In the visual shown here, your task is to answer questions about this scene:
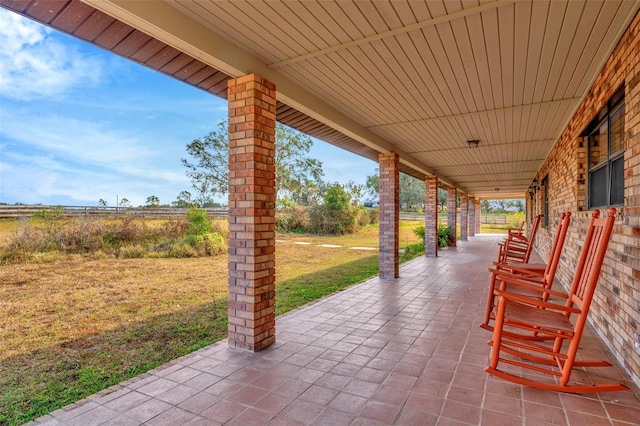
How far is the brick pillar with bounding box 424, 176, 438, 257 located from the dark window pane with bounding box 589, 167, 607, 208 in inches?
219

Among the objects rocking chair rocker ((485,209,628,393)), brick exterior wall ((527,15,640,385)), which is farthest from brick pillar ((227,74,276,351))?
brick exterior wall ((527,15,640,385))

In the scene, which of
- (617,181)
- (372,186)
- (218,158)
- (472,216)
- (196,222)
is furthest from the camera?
(372,186)

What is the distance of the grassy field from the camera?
2492mm

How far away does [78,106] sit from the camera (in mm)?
10680

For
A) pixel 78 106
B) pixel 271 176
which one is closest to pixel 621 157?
pixel 271 176

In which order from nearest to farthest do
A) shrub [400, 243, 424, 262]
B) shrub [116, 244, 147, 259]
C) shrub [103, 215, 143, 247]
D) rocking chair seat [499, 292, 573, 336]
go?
rocking chair seat [499, 292, 573, 336]
shrub [116, 244, 147, 259]
shrub [103, 215, 143, 247]
shrub [400, 243, 424, 262]

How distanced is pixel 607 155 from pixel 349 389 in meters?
3.39

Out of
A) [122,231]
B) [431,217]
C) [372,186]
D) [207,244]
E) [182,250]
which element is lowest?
[182,250]

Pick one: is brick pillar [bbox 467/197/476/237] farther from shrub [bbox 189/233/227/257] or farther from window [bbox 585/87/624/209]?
window [bbox 585/87/624/209]

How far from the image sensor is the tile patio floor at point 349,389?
190 centimetres

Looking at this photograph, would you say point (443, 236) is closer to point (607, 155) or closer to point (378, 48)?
point (607, 155)

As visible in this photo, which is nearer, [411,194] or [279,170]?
[279,170]

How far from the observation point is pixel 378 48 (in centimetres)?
263

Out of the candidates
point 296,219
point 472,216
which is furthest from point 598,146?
point 472,216
